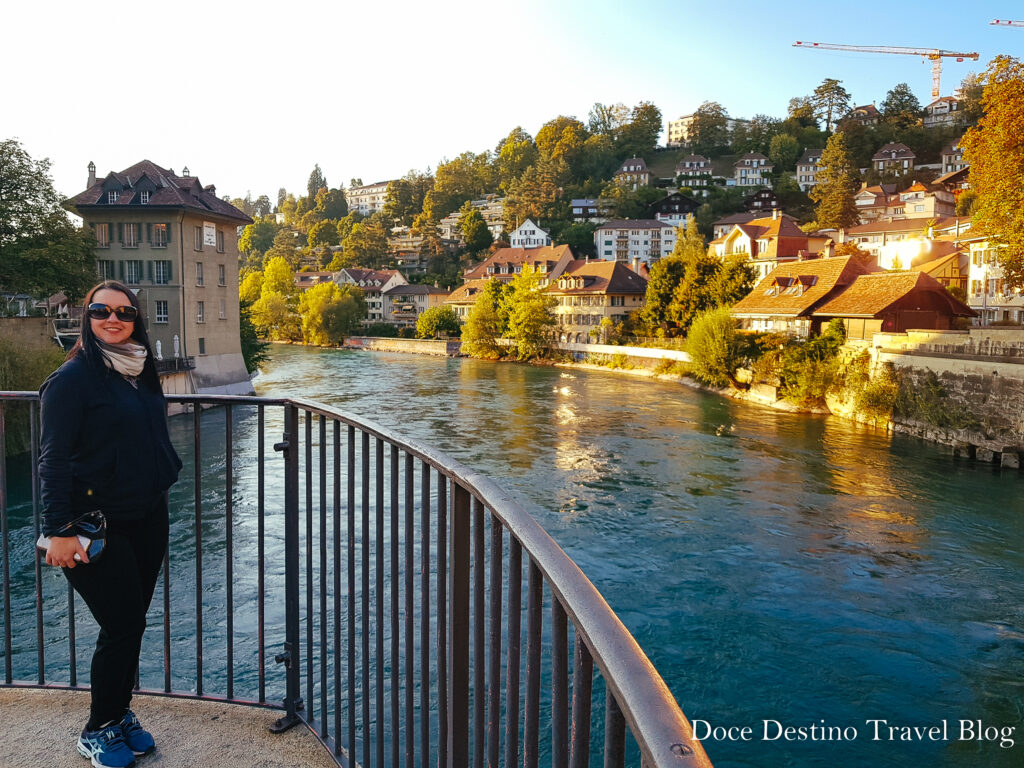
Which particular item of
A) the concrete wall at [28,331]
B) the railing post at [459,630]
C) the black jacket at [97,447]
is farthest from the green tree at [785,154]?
the railing post at [459,630]

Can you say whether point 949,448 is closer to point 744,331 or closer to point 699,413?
point 699,413

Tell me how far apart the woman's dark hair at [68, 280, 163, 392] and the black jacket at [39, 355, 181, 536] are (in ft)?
0.10

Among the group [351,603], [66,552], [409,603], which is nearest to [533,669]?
[409,603]

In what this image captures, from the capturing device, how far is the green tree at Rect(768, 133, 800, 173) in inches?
4119

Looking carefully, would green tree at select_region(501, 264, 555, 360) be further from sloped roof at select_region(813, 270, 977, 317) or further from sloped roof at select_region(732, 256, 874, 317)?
sloped roof at select_region(813, 270, 977, 317)

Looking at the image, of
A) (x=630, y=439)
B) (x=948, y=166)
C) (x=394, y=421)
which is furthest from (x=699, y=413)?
(x=948, y=166)

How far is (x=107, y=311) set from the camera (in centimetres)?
265

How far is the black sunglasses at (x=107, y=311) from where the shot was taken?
8.63 ft

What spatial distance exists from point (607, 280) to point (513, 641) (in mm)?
57751

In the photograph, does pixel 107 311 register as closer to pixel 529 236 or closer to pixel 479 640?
pixel 479 640

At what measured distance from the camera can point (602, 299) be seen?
189 ft

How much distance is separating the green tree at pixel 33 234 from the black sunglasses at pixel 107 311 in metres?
28.1

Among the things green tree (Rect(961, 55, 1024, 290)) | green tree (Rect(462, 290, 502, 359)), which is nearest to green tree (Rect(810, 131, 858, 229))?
green tree (Rect(462, 290, 502, 359))

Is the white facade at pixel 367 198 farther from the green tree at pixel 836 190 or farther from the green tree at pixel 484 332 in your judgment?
the green tree at pixel 484 332
